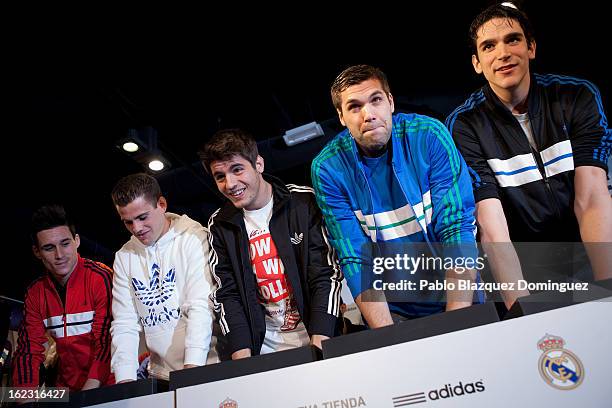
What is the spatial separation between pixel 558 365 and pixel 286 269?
123 cm

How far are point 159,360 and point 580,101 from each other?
2.14 metres

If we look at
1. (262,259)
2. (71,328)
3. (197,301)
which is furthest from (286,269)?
(71,328)

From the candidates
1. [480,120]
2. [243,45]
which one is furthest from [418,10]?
[480,120]

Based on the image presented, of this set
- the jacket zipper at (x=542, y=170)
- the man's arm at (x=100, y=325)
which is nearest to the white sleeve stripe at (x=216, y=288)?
the man's arm at (x=100, y=325)

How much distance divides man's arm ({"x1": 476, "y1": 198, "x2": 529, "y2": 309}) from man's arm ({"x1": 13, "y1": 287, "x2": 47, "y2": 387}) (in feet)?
7.64

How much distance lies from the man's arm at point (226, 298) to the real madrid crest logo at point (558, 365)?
1.23 meters

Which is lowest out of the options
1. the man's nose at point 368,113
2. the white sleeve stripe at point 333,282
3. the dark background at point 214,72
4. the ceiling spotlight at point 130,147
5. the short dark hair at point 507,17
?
the white sleeve stripe at point 333,282

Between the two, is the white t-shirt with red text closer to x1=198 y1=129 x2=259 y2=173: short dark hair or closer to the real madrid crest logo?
x1=198 y1=129 x2=259 y2=173: short dark hair

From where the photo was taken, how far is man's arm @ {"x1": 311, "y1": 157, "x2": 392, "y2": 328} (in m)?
1.80

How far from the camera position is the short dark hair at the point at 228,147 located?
2.21m

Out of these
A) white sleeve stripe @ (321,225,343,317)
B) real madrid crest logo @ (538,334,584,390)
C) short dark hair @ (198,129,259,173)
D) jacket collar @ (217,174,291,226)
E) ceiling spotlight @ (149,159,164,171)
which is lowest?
real madrid crest logo @ (538,334,584,390)

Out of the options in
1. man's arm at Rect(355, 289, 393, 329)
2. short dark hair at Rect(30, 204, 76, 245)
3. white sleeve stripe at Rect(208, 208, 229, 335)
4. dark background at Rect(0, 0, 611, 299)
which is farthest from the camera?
dark background at Rect(0, 0, 611, 299)

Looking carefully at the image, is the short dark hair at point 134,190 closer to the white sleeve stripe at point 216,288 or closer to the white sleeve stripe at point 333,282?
the white sleeve stripe at point 216,288

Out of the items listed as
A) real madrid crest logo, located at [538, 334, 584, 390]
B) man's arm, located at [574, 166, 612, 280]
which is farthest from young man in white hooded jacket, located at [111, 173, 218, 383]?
man's arm, located at [574, 166, 612, 280]
